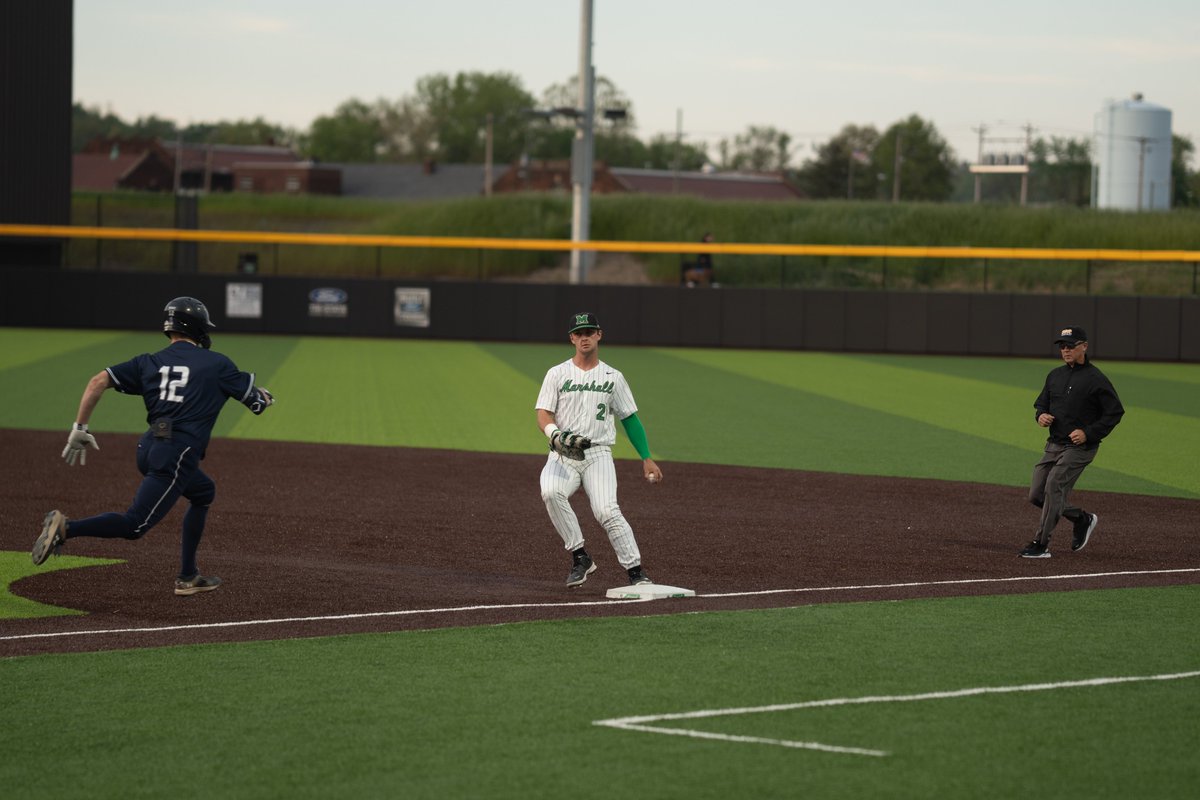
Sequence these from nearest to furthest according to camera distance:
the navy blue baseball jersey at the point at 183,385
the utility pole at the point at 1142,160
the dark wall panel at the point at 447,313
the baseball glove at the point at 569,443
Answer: the navy blue baseball jersey at the point at 183,385, the baseball glove at the point at 569,443, the dark wall panel at the point at 447,313, the utility pole at the point at 1142,160

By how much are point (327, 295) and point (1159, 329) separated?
22.6 meters

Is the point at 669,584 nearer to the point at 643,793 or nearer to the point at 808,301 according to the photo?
the point at 643,793

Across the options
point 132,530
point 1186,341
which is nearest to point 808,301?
point 1186,341

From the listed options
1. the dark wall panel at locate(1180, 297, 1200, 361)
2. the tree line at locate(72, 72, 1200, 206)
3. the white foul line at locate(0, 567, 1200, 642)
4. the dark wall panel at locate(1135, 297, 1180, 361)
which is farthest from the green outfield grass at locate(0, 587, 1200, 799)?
the tree line at locate(72, 72, 1200, 206)

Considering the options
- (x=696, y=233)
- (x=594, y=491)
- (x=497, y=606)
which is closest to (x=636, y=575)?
(x=594, y=491)

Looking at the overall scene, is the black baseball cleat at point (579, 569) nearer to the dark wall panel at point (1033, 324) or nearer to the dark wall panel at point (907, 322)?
the dark wall panel at point (907, 322)

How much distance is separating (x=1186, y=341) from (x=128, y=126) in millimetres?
165794

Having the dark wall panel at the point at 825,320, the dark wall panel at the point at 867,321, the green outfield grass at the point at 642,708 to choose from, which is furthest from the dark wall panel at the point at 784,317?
the green outfield grass at the point at 642,708

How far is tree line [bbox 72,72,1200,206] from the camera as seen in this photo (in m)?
115

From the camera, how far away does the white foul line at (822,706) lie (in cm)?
607

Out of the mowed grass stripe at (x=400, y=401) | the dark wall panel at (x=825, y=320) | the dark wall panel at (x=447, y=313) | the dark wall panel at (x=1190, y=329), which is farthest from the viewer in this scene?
the dark wall panel at (x=447, y=313)

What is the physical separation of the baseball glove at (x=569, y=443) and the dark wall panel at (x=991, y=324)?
29.6 meters

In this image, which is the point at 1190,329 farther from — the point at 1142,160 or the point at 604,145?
the point at 604,145

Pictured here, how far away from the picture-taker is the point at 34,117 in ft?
129
